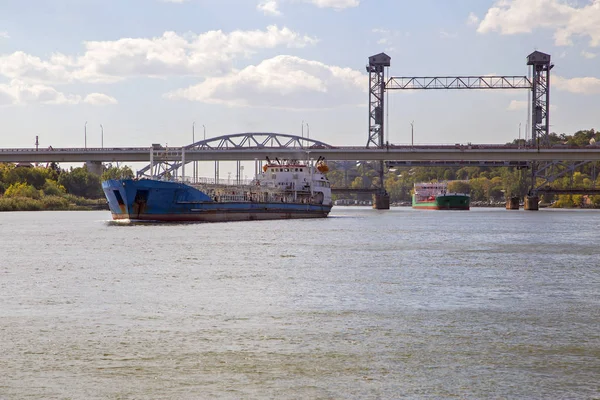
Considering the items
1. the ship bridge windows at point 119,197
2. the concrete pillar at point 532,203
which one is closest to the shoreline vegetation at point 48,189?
the ship bridge windows at point 119,197

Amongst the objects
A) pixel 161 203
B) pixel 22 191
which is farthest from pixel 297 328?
pixel 22 191

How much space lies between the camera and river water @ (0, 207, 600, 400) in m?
12.8

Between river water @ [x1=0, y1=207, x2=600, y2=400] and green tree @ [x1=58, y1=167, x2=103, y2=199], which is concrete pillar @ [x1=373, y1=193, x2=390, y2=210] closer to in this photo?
green tree @ [x1=58, y1=167, x2=103, y2=199]

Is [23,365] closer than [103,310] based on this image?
Yes

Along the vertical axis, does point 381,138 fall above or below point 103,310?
above

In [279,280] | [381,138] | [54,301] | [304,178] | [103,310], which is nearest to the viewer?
[103,310]

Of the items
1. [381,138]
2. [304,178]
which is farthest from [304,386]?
[381,138]

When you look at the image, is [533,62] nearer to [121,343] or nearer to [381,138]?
[381,138]

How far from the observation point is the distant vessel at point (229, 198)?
7175cm

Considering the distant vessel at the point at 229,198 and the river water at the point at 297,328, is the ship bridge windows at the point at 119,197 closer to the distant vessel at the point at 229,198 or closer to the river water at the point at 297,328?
the distant vessel at the point at 229,198

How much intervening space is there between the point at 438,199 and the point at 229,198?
292ft

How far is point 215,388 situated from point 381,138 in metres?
139

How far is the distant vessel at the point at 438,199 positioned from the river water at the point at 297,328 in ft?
434

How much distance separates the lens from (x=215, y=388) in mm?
12492
